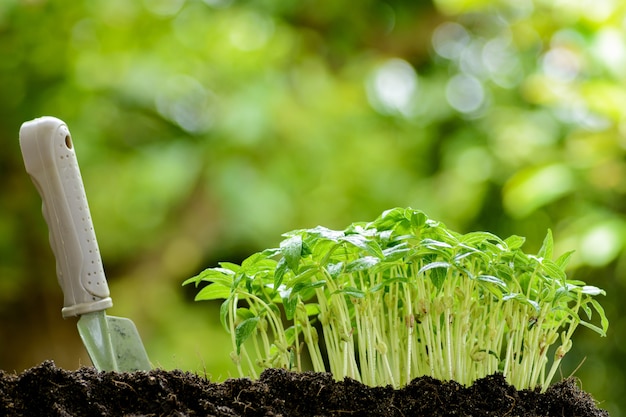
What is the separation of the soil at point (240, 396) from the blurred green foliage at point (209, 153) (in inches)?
85.5

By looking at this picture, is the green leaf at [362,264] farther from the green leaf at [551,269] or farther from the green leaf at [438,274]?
the green leaf at [551,269]

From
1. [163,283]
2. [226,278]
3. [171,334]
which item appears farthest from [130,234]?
[226,278]

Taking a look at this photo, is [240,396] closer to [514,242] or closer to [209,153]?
[514,242]

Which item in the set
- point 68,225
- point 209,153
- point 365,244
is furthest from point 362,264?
point 209,153

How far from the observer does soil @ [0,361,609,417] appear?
604mm

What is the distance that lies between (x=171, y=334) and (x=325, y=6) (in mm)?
1867

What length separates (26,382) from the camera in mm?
606

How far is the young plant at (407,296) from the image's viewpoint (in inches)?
27.2

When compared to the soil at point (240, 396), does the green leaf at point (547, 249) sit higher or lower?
higher

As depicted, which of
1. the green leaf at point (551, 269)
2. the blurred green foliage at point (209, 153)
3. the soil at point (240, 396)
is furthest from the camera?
the blurred green foliage at point (209, 153)

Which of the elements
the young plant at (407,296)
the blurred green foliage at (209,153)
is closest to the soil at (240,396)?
the young plant at (407,296)

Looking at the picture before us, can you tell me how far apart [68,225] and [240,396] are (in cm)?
25

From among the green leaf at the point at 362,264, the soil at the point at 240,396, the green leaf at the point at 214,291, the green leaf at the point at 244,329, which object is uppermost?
the green leaf at the point at 362,264

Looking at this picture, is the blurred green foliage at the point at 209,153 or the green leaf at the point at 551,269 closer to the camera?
the green leaf at the point at 551,269
